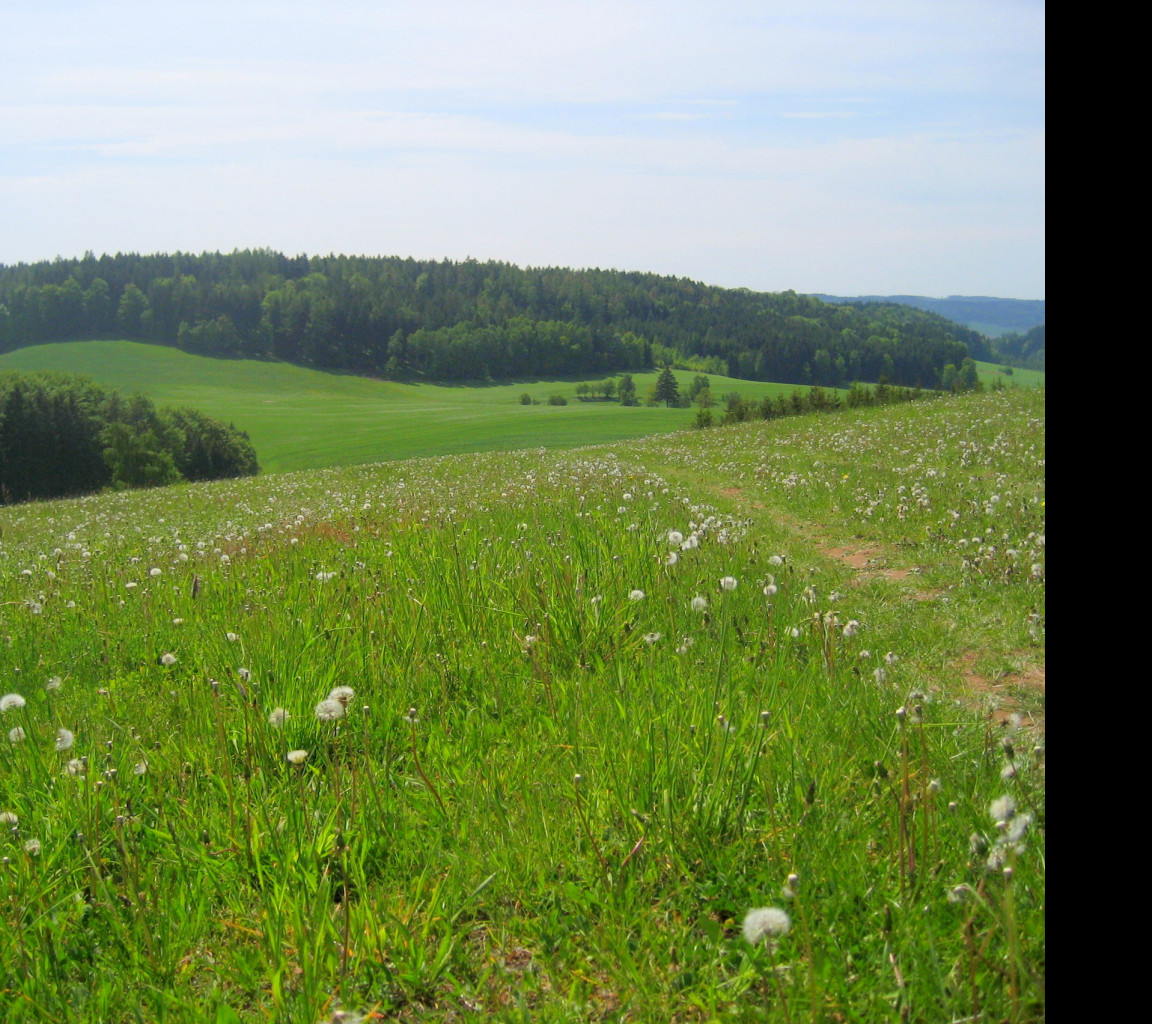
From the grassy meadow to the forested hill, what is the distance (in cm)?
12986

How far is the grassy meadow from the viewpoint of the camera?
7.82 feet

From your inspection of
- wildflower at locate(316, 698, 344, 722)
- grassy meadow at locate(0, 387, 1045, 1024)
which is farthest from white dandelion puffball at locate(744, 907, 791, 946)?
wildflower at locate(316, 698, 344, 722)

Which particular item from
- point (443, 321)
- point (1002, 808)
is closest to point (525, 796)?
point (1002, 808)

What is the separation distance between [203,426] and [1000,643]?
274 ft

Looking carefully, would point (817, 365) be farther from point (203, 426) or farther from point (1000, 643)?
point (1000, 643)

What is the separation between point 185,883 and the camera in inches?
117

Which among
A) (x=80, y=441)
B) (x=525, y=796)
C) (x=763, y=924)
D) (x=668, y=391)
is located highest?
(x=668, y=391)

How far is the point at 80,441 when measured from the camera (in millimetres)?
70250

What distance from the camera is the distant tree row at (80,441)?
2635 inches

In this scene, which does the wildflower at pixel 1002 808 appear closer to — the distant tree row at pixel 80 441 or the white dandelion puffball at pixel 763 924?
the white dandelion puffball at pixel 763 924

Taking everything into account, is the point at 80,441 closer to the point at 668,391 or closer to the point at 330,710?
the point at 668,391

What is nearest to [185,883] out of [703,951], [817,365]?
[703,951]

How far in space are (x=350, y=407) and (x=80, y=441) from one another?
44.3 meters

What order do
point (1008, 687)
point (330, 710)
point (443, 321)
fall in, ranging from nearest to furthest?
point (330, 710) < point (1008, 687) < point (443, 321)
